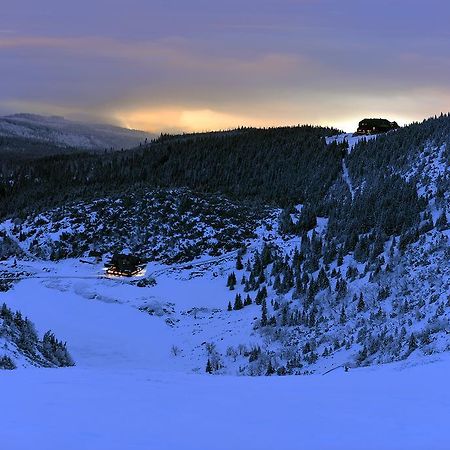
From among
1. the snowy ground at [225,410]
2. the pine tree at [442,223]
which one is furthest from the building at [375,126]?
the snowy ground at [225,410]

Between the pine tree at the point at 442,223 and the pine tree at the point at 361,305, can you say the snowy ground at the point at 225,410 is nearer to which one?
the pine tree at the point at 361,305

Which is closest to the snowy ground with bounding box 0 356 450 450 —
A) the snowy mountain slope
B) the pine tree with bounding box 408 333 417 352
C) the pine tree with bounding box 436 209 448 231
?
the pine tree with bounding box 408 333 417 352

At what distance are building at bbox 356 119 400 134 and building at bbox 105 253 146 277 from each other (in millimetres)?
37360

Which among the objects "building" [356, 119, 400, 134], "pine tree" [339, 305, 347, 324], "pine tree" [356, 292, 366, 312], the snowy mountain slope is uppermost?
"building" [356, 119, 400, 134]

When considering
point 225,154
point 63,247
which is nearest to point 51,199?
point 63,247

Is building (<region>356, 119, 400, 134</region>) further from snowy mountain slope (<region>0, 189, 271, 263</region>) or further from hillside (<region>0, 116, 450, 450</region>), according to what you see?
snowy mountain slope (<region>0, 189, 271, 263</region>)

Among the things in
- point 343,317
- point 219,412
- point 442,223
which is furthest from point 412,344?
point 442,223

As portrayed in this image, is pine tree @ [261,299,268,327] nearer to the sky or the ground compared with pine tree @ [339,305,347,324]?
nearer to the ground

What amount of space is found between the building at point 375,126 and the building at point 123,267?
37.4m

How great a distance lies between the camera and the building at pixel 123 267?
3262 cm

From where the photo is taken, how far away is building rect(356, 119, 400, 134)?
5744 cm

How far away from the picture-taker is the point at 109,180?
59906 millimetres

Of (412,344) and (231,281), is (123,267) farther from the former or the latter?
(412,344)

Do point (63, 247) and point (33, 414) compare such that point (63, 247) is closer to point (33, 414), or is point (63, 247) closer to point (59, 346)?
point (59, 346)
